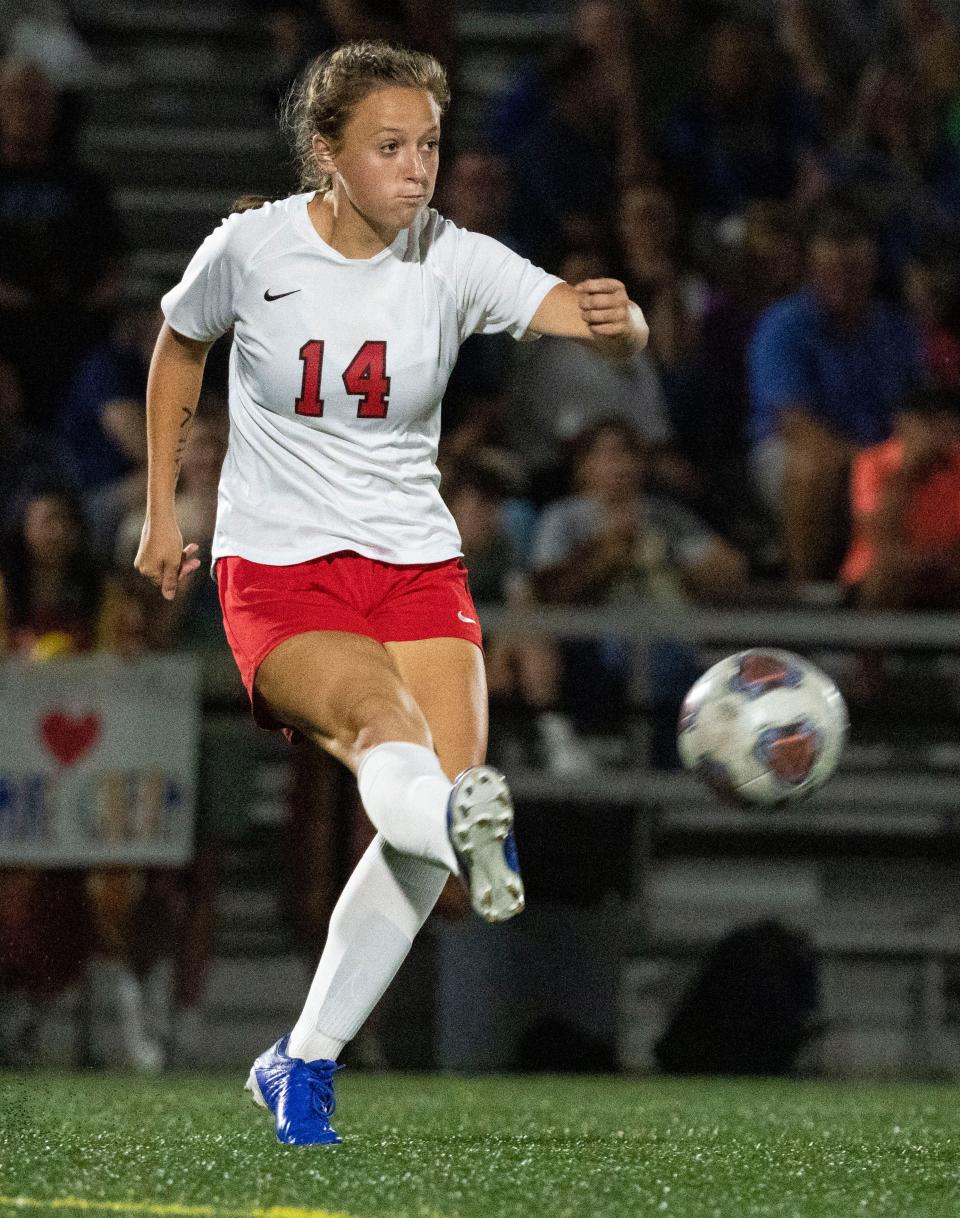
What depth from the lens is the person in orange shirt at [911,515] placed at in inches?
301

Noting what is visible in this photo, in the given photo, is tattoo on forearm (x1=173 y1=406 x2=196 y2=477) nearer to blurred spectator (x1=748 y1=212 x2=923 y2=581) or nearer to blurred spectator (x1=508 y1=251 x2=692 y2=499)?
blurred spectator (x1=748 y1=212 x2=923 y2=581)

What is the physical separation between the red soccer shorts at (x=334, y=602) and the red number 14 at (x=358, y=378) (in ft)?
0.91

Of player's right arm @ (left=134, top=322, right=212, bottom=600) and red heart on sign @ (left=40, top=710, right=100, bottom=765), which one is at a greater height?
player's right arm @ (left=134, top=322, right=212, bottom=600)

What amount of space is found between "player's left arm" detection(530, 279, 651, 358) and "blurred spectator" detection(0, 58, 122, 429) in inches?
215

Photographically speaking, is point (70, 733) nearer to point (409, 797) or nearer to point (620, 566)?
point (620, 566)

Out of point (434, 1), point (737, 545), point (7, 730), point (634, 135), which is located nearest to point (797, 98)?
point (634, 135)

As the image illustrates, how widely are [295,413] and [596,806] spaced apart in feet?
11.7

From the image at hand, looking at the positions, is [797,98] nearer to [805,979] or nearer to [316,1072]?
[805,979]

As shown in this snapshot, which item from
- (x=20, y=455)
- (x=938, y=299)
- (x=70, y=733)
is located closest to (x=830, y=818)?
(x=70, y=733)

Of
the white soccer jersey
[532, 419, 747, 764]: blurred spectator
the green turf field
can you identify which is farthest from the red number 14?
[532, 419, 747, 764]: blurred spectator

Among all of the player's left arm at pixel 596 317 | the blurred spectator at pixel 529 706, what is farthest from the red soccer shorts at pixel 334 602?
the blurred spectator at pixel 529 706

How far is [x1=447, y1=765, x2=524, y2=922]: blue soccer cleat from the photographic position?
3109 millimetres

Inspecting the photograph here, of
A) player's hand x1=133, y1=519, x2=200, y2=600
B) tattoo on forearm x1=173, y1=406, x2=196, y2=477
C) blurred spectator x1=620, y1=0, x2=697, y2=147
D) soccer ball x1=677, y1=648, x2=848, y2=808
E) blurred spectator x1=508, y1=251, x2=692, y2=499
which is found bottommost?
soccer ball x1=677, y1=648, x2=848, y2=808

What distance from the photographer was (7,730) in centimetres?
710
